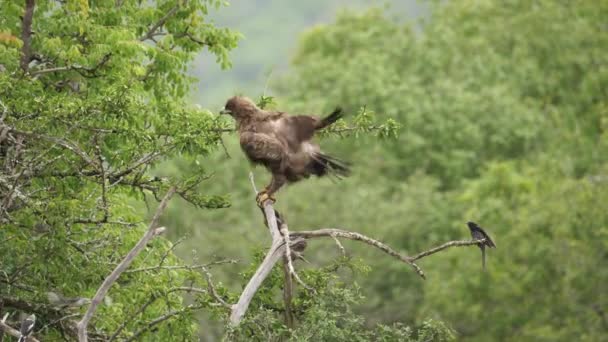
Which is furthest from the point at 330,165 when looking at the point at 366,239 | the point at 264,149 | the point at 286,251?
the point at 286,251

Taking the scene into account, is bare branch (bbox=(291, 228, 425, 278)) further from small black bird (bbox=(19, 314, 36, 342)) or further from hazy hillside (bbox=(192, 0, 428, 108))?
hazy hillside (bbox=(192, 0, 428, 108))

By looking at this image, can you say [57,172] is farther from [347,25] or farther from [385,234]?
[347,25]

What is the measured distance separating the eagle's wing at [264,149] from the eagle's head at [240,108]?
0.24 m

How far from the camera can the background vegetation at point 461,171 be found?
29.0 m

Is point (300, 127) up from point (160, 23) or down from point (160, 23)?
down

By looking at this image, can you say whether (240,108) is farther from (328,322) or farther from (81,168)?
(328,322)

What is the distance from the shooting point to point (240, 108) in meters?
10.5

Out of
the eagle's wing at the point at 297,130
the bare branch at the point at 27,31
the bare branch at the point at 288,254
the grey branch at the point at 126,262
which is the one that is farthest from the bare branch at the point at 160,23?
the grey branch at the point at 126,262

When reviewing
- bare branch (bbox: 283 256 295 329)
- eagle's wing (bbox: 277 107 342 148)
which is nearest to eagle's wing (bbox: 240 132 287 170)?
eagle's wing (bbox: 277 107 342 148)

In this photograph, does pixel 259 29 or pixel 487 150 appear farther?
pixel 259 29

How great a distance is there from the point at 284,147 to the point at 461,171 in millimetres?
30459

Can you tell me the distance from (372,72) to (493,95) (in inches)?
184

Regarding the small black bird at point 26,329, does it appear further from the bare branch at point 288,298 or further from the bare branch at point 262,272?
the bare branch at point 288,298

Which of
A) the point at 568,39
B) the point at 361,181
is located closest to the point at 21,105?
the point at 361,181
